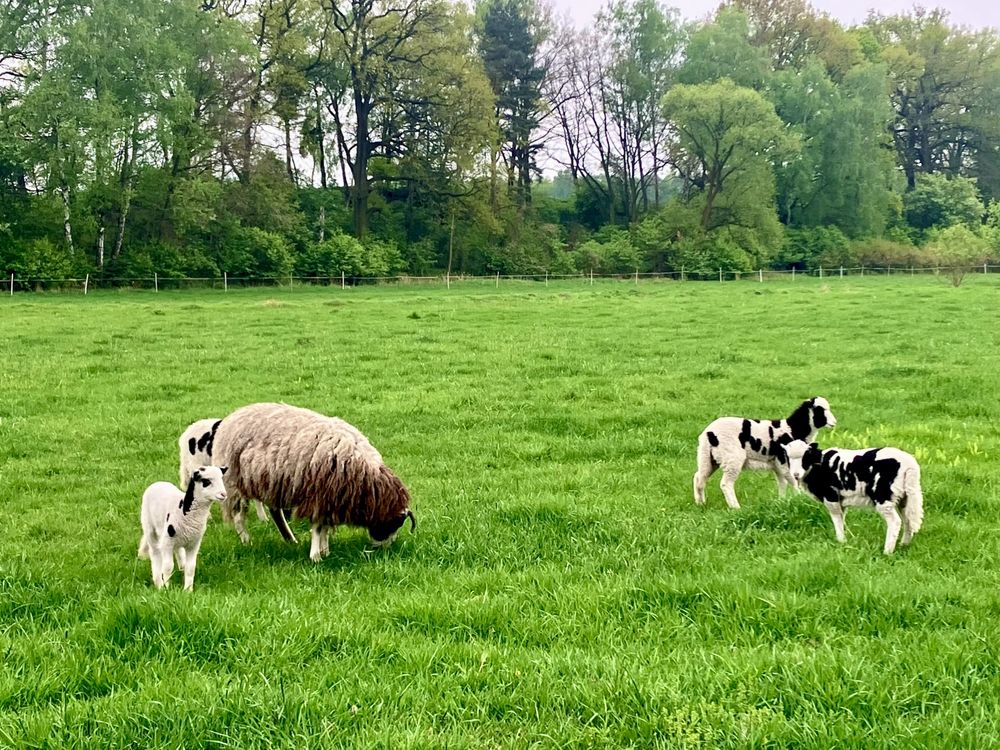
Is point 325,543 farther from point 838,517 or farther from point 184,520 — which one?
point 838,517

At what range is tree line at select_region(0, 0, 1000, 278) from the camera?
43719 millimetres

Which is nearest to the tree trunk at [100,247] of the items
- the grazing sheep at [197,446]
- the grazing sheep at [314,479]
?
the grazing sheep at [197,446]

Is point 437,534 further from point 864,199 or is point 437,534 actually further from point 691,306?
point 864,199

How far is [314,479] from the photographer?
6715mm

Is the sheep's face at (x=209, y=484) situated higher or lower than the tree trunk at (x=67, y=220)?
lower

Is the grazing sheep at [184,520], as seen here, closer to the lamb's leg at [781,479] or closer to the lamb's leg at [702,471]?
the lamb's leg at [702,471]

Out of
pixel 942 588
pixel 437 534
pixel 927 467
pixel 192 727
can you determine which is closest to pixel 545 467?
pixel 437 534

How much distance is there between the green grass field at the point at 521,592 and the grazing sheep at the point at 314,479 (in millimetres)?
300

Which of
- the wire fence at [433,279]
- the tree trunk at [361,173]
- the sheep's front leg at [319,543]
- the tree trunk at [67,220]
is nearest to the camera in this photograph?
the sheep's front leg at [319,543]

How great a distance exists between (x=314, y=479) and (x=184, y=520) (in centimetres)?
122

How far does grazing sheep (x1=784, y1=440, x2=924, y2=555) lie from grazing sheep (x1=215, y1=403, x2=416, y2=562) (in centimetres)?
364

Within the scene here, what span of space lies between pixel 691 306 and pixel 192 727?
1175 inches

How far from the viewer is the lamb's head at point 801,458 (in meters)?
6.83

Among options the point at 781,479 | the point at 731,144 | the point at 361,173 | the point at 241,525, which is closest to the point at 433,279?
the point at 361,173
